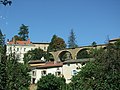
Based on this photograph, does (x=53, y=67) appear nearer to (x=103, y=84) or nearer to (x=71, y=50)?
(x=71, y=50)

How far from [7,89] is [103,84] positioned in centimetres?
671

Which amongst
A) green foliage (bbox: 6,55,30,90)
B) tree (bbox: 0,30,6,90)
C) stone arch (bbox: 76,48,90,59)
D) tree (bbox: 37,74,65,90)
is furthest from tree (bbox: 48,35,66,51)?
tree (bbox: 0,30,6,90)

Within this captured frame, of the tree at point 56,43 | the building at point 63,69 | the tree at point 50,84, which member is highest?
the tree at point 56,43

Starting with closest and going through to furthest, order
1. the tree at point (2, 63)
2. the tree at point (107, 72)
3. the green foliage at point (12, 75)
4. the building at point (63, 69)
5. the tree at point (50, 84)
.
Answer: the tree at point (2, 63), the green foliage at point (12, 75), the tree at point (107, 72), the tree at point (50, 84), the building at point (63, 69)

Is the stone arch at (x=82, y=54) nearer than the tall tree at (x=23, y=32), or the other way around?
the stone arch at (x=82, y=54)

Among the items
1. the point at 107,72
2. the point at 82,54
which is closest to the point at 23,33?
the point at 82,54

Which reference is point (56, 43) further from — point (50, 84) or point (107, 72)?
point (107, 72)

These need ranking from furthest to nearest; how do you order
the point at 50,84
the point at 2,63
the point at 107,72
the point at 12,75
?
the point at 50,84 < the point at 107,72 < the point at 12,75 < the point at 2,63

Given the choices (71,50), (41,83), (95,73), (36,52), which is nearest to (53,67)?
(41,83)

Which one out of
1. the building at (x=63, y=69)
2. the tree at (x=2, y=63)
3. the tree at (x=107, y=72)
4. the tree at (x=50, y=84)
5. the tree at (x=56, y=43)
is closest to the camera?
the tree at (x=2, y=63)

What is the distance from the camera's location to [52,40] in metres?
102

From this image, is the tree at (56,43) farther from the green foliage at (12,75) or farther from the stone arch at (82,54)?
the green foliage at (12,75)

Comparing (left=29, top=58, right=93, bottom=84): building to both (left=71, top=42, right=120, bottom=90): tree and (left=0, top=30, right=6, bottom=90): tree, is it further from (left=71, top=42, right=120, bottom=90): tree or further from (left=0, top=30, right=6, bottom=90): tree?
(left=0, top=30, right=6, bottom=90): tree

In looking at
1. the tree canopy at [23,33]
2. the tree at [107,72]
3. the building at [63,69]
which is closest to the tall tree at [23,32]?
the tree canopy at [23,33]
